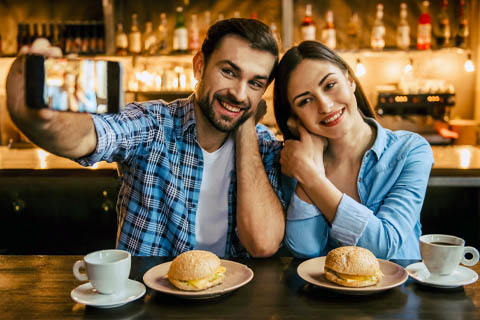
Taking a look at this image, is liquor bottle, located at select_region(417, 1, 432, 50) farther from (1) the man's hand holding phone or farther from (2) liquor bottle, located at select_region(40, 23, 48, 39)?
(1) the man's hand holding phone

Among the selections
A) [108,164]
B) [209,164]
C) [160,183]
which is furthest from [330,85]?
[108,164]

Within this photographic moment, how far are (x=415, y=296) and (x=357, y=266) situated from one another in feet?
0.42

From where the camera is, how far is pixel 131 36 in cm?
423

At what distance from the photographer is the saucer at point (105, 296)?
0.98 meters

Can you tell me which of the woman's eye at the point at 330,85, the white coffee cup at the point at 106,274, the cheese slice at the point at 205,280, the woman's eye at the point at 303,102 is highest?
the woman's eye at the point at 330,85

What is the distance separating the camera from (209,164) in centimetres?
167

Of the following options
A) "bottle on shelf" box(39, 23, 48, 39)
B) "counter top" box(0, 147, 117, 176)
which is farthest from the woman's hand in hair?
"bottle on shelf" box(39, 23, 48, 39)

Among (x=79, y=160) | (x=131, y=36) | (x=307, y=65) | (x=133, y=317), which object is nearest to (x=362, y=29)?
(x=131, y=36)

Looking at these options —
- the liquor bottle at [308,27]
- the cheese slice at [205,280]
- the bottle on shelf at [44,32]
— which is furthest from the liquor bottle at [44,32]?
the cheese slice at [205,280]

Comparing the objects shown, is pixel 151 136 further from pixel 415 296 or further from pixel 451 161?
pixel 451 161

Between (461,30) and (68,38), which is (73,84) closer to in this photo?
(68,38)

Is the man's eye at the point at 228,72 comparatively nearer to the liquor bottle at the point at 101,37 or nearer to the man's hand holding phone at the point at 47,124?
the man's hand holding phone at the point at 47,124

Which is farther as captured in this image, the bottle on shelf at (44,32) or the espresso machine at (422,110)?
the bottle on shelf at (44,32)

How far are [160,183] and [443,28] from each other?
345 centimetres
